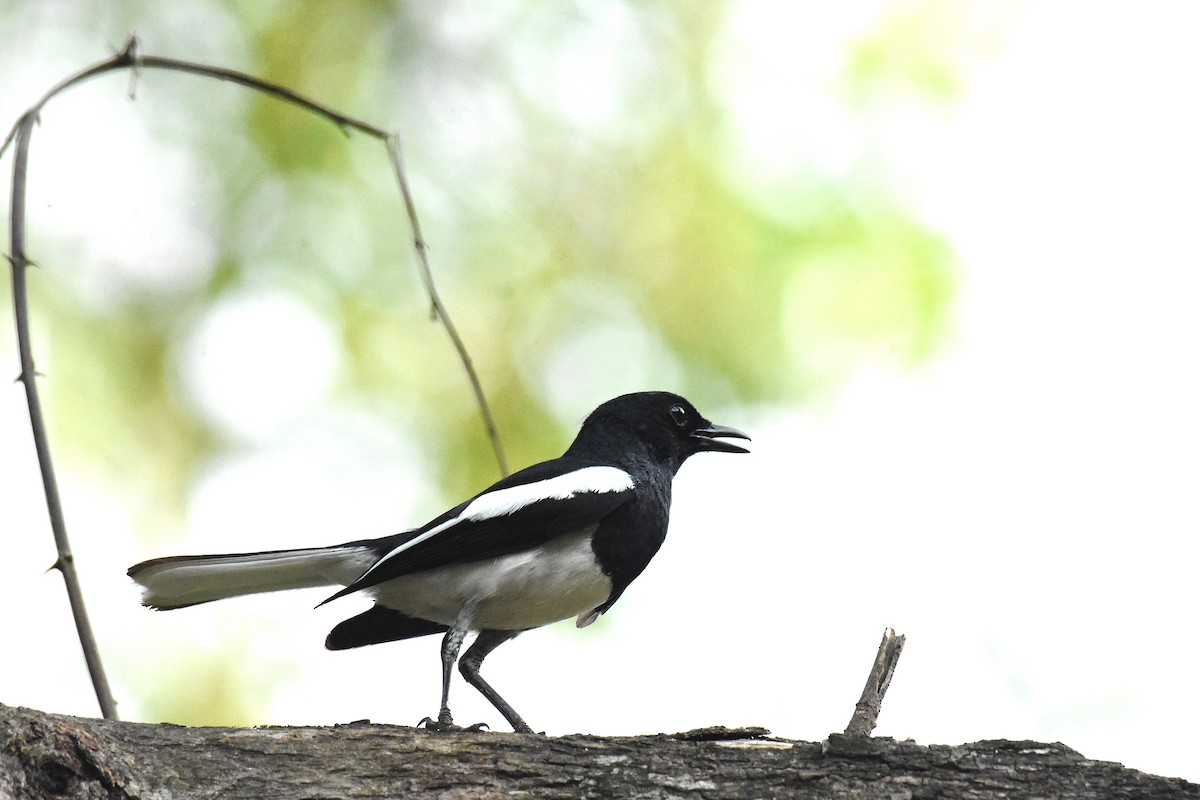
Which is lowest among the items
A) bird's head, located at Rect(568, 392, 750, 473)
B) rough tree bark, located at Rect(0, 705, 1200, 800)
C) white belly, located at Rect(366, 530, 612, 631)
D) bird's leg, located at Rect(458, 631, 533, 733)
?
rough tree bark, located at Rect(0, 705, 1200, 800)

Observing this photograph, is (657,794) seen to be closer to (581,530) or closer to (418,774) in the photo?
(418,774)

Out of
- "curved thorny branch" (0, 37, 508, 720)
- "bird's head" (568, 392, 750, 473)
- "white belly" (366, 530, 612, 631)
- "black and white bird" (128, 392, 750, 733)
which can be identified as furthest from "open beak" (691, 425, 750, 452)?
"curved thorny branch" (0, 37, 508, 720)

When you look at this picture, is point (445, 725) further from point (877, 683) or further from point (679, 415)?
point (679, 415)

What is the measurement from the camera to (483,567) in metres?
4.71

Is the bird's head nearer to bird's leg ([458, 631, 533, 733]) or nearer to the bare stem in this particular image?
bird's leg ([458, 631, 533, 733])

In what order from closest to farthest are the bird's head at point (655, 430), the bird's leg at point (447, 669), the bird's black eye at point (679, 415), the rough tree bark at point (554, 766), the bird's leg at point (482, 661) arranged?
the rough tree bark at point (554, 766), the bird's leg at point (447, 669), the bird's leg at point (482, 661), the bird's head at point (655, 430), the bird's black eye at point (679, 415)

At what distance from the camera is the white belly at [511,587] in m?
4.69

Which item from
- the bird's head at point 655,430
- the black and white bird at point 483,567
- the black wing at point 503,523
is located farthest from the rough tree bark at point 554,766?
the bird's head at point 655,430

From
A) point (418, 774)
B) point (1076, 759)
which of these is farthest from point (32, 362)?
point (1076, 759)

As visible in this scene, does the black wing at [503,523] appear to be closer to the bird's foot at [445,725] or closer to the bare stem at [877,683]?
the bird's foot at [445,725]

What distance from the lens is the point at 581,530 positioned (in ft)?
15.8

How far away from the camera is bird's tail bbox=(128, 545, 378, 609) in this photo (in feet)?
15.1

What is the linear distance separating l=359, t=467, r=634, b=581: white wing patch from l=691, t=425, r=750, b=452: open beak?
0.87m

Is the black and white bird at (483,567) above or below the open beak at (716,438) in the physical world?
below
